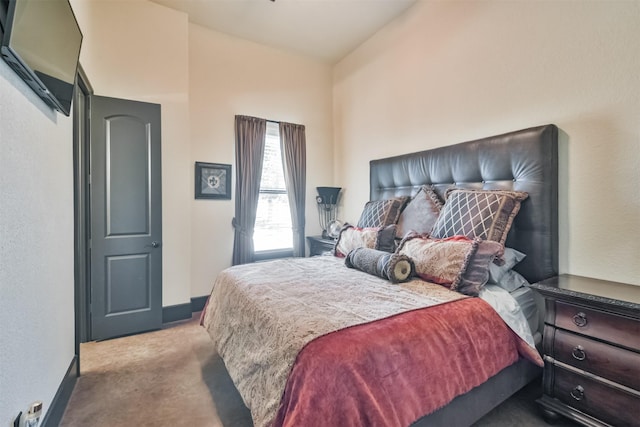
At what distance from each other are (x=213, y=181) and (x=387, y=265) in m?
2.55

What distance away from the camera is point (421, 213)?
2746 mm

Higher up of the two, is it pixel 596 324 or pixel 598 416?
pixel 596 324

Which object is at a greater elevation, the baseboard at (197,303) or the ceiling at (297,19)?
the ceiling at (297,19)

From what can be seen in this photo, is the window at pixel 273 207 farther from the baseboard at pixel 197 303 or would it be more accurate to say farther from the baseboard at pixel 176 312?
the baseboard at pixel 176 312

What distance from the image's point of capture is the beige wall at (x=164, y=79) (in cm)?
293

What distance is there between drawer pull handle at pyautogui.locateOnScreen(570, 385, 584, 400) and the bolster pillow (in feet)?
3.42

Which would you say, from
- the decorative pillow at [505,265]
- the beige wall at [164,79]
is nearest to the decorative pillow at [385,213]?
the decorative pillow at [505,265]

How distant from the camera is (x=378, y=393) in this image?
1141 millimetres

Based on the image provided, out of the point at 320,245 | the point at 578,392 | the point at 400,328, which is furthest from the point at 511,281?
the point at 320,245

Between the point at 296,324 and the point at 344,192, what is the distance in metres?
3.20

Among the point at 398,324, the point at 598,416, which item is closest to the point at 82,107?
the point at 398,324

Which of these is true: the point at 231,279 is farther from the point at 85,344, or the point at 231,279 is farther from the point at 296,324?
the point at 85,344

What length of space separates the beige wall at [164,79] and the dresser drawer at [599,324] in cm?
341

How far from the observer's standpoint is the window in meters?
4.07
